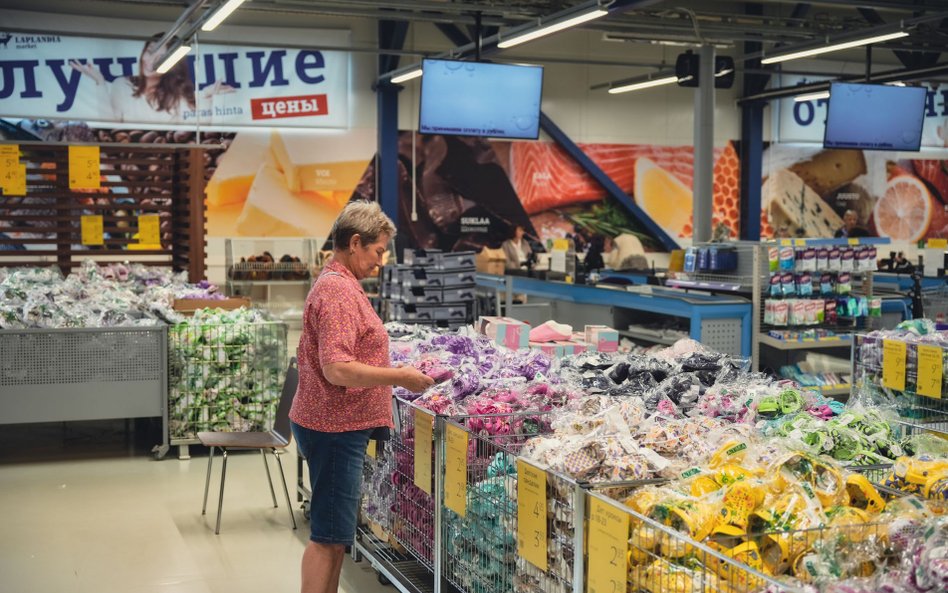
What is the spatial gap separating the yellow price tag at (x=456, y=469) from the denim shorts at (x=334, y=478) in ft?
0.97

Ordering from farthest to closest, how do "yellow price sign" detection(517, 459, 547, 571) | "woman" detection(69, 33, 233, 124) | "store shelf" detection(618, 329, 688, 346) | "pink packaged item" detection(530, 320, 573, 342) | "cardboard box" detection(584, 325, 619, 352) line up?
"woman" detection(69, 33, 233, 124)
"store shelf" detection(618, 329, 688, 346)
"pink packaged item" detection(530, 320, 573, 342)
"cardboard box" detection(584, 325, 619, 352)
"yellow price sign" detection(517, 459, 547, 571)

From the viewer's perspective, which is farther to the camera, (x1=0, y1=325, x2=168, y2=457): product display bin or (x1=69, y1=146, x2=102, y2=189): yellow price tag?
(x1=69, y1=146, x2=102, y2=189): yellow price tag

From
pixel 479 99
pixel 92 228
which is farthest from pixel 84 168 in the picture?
pixel 479 99

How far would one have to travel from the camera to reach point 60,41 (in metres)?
14.9

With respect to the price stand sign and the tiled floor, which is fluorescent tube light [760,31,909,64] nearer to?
the price stand sign

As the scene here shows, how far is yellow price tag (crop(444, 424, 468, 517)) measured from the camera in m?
3.42

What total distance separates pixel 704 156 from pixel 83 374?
315 inches

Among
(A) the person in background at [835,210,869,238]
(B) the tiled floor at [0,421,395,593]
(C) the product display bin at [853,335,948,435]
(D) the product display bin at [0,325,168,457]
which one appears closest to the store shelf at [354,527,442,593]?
(B) the tiled floor at [0,421,395,593]

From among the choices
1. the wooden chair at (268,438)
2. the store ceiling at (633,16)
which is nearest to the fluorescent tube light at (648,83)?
the store ceiling at (633,16)

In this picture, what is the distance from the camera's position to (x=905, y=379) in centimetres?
530

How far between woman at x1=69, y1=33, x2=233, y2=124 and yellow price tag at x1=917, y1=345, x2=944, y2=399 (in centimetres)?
1274

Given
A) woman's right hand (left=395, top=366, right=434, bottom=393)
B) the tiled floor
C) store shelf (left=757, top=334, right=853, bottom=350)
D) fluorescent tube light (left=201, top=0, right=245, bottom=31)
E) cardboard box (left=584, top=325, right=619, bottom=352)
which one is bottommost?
the tiled floor

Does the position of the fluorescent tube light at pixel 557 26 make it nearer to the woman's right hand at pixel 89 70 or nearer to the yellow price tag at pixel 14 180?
the yellow price tag at pixel 14 180

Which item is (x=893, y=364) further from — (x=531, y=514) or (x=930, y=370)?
(x=531, y=514)
